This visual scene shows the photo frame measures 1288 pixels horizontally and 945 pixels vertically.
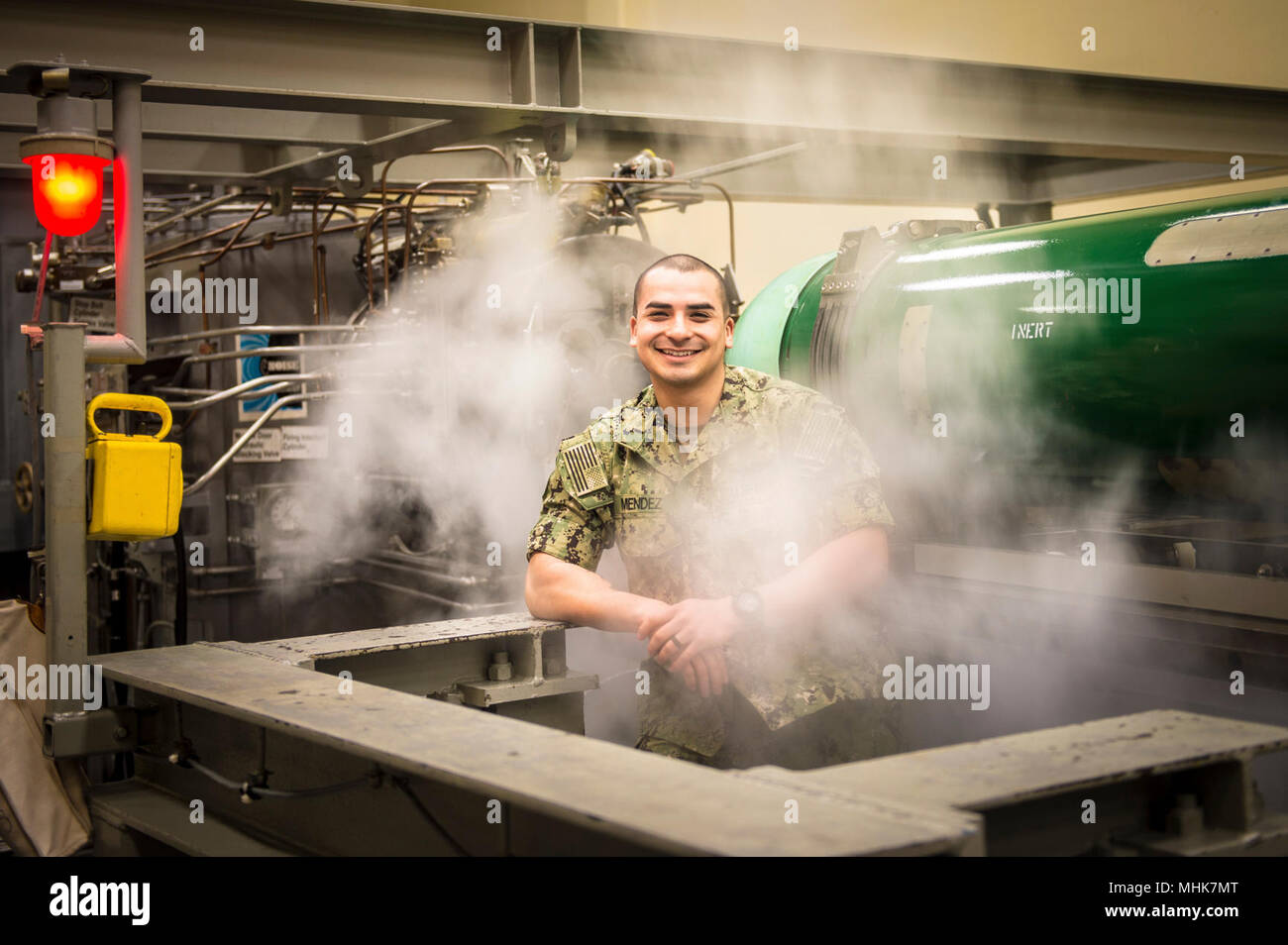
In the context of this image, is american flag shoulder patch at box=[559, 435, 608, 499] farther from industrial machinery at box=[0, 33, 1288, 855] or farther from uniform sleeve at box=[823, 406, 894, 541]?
uniform sleeve at box=[823, 406, 894, 541]

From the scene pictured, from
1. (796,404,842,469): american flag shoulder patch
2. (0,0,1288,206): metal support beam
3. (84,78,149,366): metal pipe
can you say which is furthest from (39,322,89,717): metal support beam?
(796,404,842,469): american flag shoulder patch

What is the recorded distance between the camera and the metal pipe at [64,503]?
8.04 ft

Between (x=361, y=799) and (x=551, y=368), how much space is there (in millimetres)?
2787

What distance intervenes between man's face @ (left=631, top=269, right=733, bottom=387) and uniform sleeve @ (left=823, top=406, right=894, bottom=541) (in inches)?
13.1

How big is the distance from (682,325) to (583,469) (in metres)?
0.39

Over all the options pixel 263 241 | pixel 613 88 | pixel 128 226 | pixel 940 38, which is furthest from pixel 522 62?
pixel 940 38

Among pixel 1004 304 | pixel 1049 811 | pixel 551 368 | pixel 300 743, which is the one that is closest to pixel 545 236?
pixel 551 368

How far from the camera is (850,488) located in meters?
2.49

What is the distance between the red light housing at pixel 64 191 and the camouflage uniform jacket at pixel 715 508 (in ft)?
3.96

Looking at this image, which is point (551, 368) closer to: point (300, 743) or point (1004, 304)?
point (1004, 304)

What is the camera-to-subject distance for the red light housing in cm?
267

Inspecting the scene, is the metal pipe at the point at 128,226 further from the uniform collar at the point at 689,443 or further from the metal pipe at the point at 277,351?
the metal pipe at the point at 277,351

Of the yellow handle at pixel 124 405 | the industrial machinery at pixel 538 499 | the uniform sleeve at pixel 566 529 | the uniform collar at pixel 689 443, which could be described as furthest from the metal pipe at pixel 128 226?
the uniform collar at pixel 689 443

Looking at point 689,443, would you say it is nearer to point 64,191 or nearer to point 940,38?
point 64,191
